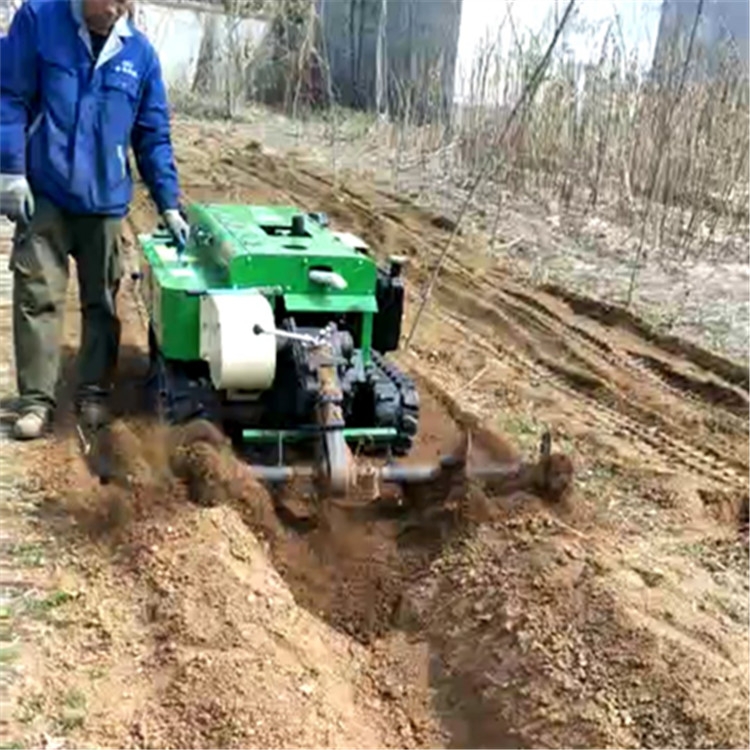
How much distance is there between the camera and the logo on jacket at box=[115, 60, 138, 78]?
433cm

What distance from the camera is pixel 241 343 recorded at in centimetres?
363

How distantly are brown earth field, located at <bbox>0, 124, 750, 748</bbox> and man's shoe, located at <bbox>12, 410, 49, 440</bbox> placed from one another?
7cm

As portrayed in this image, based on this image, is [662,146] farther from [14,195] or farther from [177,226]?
[14,195]

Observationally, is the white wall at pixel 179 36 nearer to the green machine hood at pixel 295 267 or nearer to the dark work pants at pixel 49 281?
the dark work pants at pixel 49 281

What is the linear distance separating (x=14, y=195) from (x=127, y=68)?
0.64m

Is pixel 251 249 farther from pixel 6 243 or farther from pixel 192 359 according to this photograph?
pixel 6 243

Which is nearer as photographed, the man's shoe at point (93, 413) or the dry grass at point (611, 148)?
the man's shoe at point (93, 413)

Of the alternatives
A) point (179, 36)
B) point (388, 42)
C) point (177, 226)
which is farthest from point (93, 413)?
point (179, 36)

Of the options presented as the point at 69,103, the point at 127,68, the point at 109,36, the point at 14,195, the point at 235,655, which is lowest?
the point at 235,655

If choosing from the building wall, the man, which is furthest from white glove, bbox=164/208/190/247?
the building wall

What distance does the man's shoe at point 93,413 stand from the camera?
175 inches

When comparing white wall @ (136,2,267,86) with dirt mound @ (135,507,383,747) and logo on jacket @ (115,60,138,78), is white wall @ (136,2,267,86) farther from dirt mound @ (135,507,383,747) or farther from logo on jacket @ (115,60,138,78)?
dirt mound @ (135,507,383,747)

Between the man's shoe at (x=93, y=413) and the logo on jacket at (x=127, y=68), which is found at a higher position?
the logo on jacket at (x=127, y=68)

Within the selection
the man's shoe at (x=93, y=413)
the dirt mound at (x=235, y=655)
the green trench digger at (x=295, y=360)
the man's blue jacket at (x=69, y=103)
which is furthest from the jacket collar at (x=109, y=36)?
the dirt mound at (x=235, y=655)
